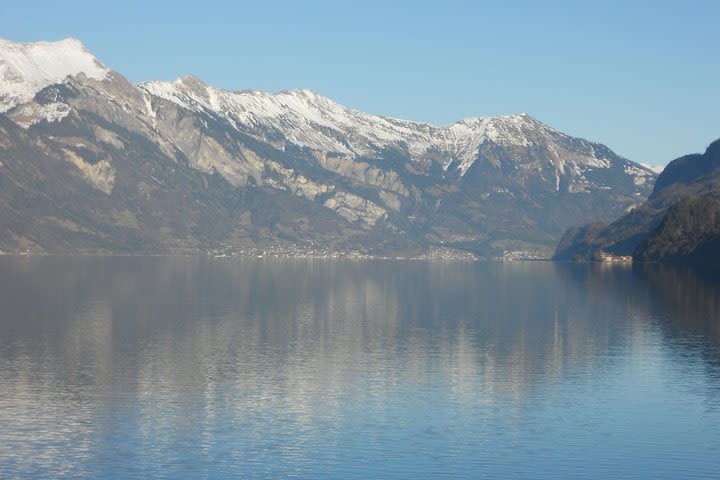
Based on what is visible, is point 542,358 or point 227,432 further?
point 542,358

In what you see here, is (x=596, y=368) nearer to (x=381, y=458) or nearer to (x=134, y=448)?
(x=381, y=458)

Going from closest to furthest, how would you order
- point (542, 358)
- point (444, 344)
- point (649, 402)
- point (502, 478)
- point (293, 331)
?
point (502, 478) → point (649, 402) → point (542, 358) → point (444, 344) → point (293, 331)

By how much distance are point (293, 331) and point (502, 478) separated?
232 ft

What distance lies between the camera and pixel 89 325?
131 metres

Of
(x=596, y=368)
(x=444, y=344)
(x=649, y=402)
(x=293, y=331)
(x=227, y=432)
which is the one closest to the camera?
(x=227, y=432)

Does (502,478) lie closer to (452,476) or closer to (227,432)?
(452,476)

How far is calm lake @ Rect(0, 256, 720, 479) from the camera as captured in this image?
6347 cm

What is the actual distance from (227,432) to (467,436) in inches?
587

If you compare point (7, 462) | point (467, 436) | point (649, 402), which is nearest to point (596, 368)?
point (649, 402)

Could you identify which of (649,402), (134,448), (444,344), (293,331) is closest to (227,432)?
(134,448)

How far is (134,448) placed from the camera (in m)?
65.4

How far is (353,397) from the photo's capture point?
82.4m

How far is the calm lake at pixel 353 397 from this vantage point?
63.5 m

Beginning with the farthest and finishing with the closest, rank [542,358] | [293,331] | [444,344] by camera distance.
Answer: [293,331] < [444,344] < [542,358]
